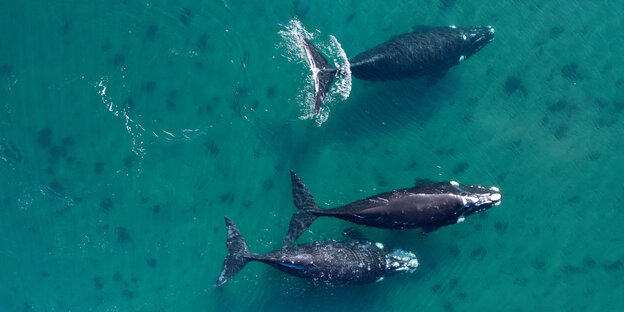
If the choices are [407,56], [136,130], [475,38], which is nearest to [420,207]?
[407,56]

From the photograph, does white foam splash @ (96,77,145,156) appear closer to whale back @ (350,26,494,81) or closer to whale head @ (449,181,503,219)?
whale back @ (350,26,494,81)

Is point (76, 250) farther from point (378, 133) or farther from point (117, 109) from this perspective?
point (378, 133)

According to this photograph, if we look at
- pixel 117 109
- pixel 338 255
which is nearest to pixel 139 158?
pixel 117 109

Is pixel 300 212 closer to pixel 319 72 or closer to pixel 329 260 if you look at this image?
pixel 329 260

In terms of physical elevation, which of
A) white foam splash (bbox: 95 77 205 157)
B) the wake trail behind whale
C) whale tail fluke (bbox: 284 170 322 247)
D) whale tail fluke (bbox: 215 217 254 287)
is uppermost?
the wake trail behind whale

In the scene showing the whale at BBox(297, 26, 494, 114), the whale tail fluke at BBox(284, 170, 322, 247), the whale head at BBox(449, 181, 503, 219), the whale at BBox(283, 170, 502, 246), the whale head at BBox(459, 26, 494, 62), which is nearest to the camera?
the whale at BBox(283, 170, 502, 246)

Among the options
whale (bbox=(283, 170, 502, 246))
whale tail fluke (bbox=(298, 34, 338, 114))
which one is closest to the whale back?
whale tail fluke (bbox=(298, 34, 338, 114))

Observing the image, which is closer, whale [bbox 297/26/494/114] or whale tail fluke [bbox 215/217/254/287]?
whale [bbox 297/26/494/114]
